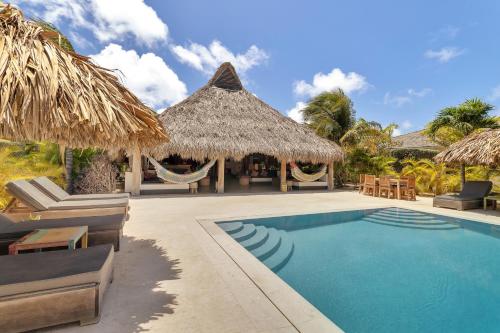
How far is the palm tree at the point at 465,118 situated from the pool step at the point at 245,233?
10.6 meters

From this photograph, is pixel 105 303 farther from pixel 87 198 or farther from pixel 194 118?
pixel 194 118

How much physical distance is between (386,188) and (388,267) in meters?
6.57

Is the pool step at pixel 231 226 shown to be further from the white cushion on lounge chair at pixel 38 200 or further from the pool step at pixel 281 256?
the white cushion on lounge chair at pixel 38 200

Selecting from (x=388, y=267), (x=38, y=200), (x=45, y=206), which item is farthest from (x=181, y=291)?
(x=38, y=200)

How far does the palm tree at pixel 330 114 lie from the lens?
14.1m

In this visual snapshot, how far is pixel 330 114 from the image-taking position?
14.6 meters

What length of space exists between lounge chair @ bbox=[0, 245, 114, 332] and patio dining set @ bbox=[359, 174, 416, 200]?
948 cm

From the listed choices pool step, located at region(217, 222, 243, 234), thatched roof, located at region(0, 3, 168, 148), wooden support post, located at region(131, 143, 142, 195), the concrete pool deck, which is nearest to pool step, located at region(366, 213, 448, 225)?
pool step, located at region(217, 222, 243, 234)

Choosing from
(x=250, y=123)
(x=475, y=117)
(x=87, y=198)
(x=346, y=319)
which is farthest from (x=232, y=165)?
(x=346, y=319)

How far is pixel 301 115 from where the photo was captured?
15.6 metres

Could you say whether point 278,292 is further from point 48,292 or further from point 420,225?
point 420,225

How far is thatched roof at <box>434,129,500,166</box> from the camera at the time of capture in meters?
6.55

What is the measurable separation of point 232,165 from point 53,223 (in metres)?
12.9

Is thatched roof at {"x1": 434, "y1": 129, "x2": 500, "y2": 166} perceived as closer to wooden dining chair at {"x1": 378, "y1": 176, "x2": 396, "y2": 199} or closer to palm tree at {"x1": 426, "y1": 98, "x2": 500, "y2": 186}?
wooden dining chair at {"x1": 378, "y1": 176, "x2": 396, "y2": 199}
